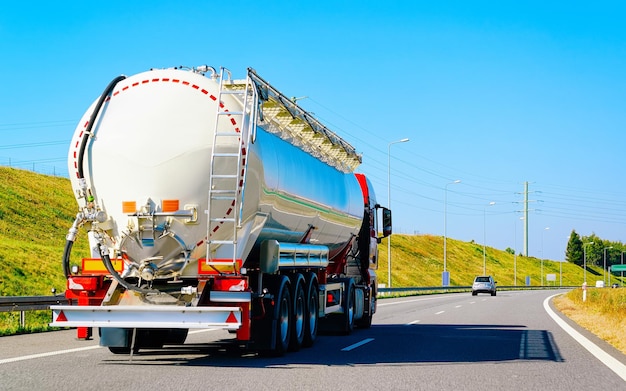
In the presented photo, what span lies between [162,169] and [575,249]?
18255 cm

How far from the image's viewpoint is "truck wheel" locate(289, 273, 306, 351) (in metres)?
13.8

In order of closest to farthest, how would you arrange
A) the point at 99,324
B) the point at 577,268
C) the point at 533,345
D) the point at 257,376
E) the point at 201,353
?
the point at 257,376
the point at 99,324
the point at 201,353
the point at 533,345
the point at 577,268

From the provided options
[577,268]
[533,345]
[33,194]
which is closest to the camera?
[533,345]

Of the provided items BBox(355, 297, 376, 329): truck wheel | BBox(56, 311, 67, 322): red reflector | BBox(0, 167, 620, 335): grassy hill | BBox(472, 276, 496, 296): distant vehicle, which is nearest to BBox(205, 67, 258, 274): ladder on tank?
BBox(56, 311, 67, 322): red reflector

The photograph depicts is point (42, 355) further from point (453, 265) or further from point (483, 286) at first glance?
point (453, 265)

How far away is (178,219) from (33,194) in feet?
200

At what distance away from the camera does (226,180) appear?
453 inches

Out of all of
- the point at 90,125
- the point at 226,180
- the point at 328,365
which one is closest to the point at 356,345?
the point at 328,365

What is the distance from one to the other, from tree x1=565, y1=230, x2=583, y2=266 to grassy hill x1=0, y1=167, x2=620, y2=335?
106ft

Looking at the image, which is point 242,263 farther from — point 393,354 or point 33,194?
point 33,194

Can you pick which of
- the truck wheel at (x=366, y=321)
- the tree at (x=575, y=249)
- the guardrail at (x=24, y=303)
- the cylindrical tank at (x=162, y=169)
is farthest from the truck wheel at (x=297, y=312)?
the tree at (x=575, y=249)

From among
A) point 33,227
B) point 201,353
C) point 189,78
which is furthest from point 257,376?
point 33,227

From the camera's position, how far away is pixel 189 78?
39.1ft

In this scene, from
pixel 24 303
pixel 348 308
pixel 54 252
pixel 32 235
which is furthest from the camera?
pixel 32 235
